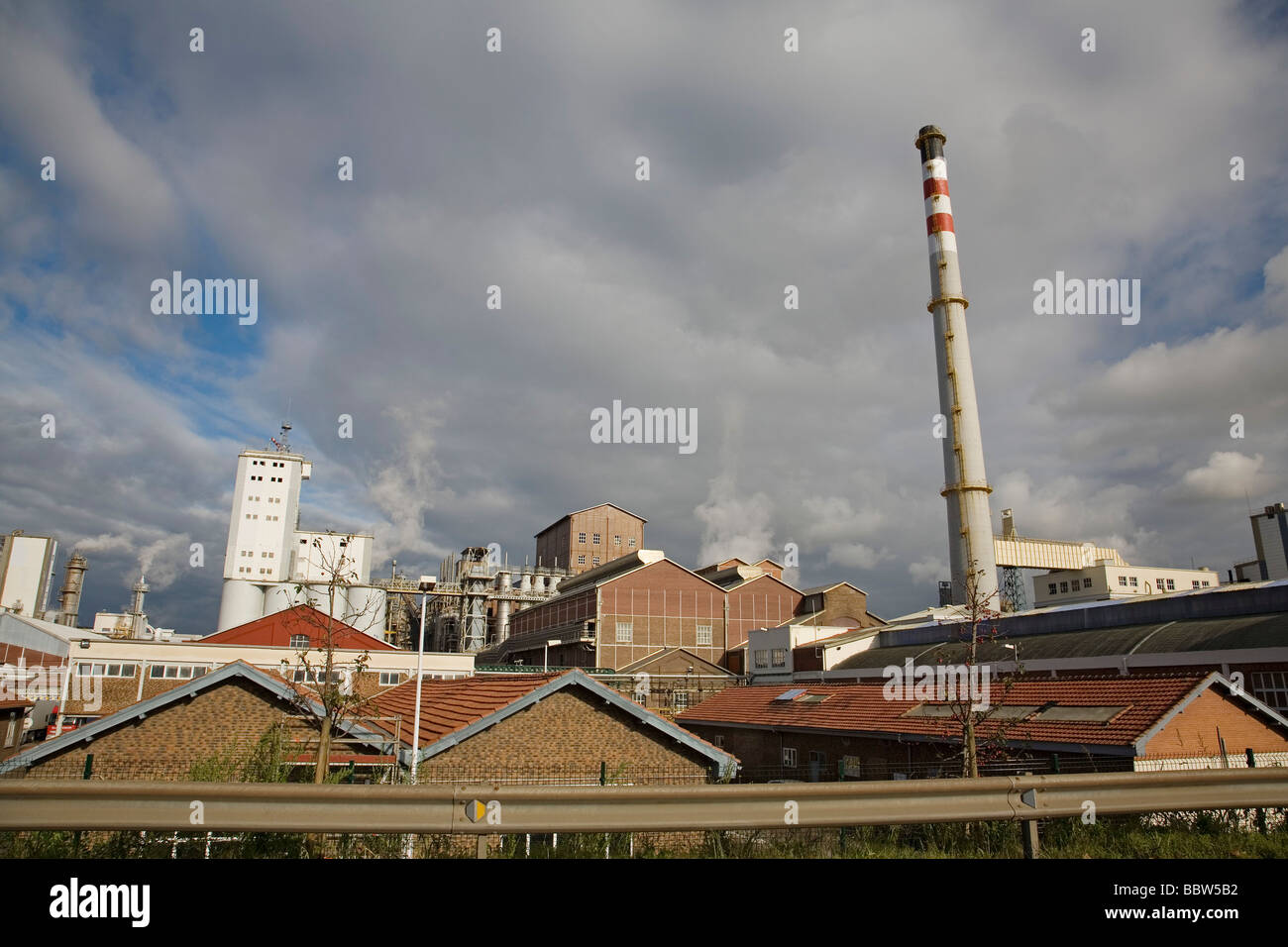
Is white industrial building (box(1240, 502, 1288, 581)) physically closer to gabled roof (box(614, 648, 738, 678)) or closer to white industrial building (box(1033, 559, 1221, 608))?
white industrial building (box(1033, 559, 1221, 608))

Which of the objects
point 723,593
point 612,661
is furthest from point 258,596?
point 723,593

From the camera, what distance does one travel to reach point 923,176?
5209cm

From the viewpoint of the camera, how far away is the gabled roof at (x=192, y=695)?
16594 millimetres

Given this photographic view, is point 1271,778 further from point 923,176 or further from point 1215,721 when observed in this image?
point 923,176

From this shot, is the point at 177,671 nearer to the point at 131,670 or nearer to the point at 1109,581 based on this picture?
the point at 131,670

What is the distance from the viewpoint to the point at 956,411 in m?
48.0

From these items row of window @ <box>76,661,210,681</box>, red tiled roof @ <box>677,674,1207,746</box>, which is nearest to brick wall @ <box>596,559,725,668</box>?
red tiled roof @ <box>677,674,1207,746</box>

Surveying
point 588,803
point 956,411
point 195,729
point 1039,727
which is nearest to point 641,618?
point 956,411

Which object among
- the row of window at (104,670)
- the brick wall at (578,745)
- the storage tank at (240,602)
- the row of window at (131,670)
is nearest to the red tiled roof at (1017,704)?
the brick wall at (578,745)

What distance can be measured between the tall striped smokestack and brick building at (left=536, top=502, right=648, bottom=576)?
4198 centimetres

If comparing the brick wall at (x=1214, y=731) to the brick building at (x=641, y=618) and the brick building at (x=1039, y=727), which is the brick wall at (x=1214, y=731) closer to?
the brick building at (x=1039, y=727)

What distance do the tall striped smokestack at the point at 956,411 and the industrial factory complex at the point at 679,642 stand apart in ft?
0.47

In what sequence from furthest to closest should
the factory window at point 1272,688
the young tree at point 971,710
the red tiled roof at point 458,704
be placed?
the factory window at point 1272,688
the red tiled roof at point 458,704
the young tree at point 971,710
